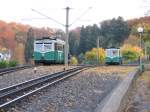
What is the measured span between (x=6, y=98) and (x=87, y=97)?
11.0 ft

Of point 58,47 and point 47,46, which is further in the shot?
point 58,47

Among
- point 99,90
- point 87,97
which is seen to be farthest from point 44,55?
point 87,97

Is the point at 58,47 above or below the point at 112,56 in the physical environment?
above

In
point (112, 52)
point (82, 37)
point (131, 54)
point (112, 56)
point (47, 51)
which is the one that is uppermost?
point (82, 37)

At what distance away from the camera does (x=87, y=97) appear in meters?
18.6

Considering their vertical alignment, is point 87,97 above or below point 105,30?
below

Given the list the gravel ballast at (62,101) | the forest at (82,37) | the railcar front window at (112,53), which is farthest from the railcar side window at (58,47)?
the forest at (82,37)

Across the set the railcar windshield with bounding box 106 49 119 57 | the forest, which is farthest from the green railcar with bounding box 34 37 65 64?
the forest

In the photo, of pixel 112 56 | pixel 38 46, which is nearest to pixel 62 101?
pixel 38 46

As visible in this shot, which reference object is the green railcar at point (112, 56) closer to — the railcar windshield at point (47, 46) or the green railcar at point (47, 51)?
the green railcar at point (47, 51)

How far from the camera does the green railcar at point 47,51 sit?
51.5 meters

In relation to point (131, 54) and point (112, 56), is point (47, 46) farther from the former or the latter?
point (131, 54)

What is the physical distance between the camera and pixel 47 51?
51.7 metres

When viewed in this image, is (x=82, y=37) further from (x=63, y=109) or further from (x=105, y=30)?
(x=63, y=109)
